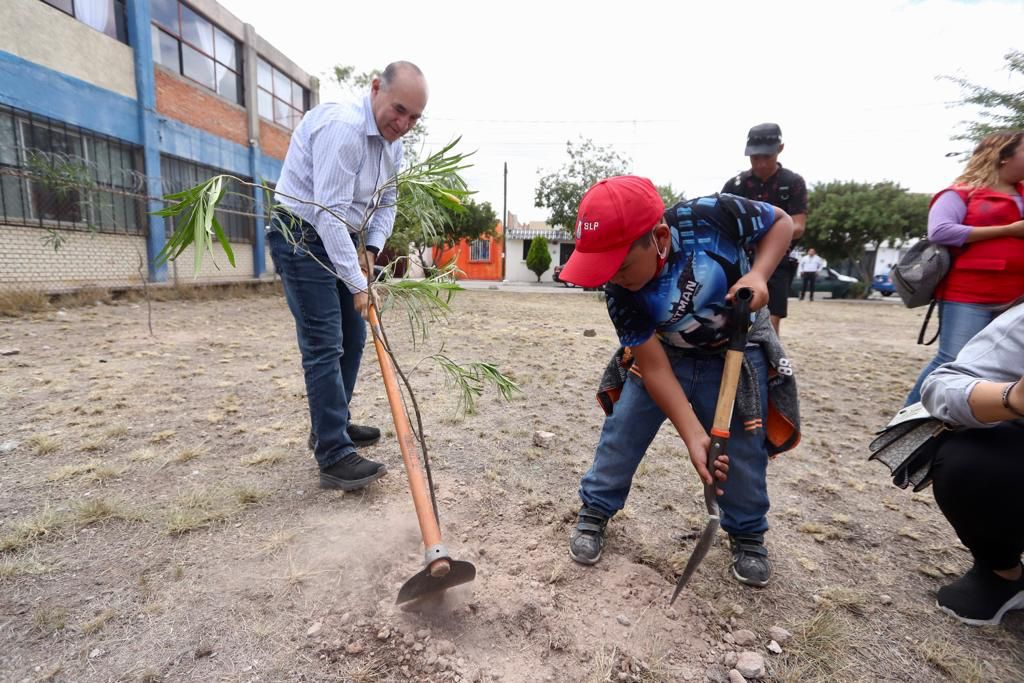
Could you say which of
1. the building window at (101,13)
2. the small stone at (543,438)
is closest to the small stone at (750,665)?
the small stone at (543,438)

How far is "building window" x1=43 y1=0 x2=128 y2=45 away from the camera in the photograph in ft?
29.7

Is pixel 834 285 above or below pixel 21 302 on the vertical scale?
above

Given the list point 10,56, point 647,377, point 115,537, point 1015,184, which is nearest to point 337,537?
point 115,537

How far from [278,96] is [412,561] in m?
17.4

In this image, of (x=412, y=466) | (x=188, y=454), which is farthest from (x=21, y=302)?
(x=412, y=466)

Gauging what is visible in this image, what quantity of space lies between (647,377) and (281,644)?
1.37 metres

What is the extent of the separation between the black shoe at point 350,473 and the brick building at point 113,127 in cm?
533

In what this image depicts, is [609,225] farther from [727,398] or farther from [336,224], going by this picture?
[336,224]

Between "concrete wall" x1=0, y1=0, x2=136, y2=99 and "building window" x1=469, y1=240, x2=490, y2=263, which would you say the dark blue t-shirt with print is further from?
"building window" x1=469, y1=240, x2=490, y2=263

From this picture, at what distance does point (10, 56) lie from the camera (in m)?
8.09

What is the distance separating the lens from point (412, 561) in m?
1.88

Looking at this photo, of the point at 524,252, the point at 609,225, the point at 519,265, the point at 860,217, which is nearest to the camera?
the point at 609,225

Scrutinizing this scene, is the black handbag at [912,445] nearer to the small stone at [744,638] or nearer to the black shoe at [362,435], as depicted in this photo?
the small stone at [744,638]

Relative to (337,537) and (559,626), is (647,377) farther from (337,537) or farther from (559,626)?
(337,537)
